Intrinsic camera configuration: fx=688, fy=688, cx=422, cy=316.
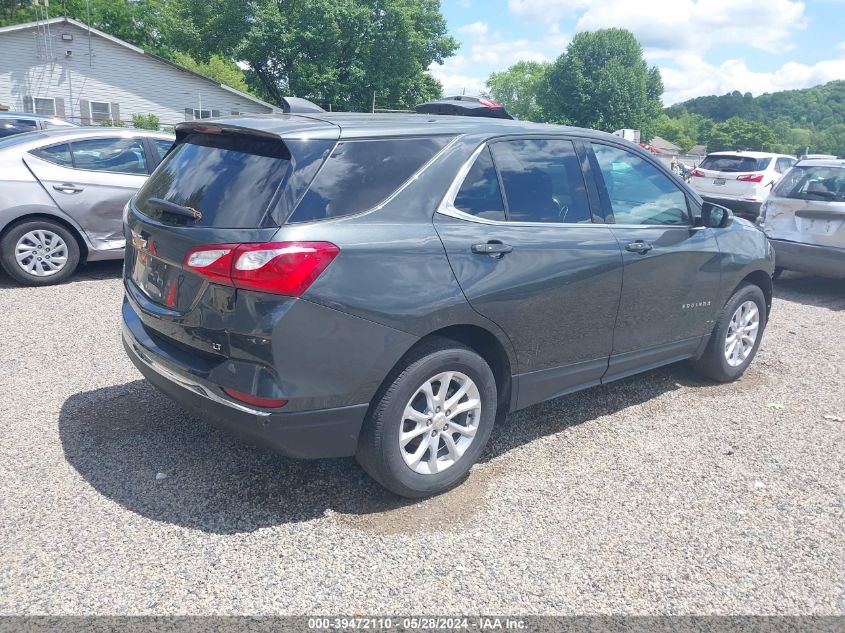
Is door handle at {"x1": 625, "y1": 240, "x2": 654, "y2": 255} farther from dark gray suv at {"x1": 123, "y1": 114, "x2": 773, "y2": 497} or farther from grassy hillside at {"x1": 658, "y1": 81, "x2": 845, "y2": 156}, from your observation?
grassy hillside at {"x1": 658, "y1": 81, "x2": 845, "y2": 156}

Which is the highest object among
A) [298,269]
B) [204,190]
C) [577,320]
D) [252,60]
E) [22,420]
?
[252,60]

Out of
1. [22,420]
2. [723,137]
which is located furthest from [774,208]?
[723,137]

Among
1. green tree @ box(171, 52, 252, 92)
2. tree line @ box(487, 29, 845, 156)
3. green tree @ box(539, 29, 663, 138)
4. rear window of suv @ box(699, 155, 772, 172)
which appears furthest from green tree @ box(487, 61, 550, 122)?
rear window of suv @ box(699, 155, 772, 172)

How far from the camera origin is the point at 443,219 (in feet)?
10.6

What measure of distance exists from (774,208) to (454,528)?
754 centimetres

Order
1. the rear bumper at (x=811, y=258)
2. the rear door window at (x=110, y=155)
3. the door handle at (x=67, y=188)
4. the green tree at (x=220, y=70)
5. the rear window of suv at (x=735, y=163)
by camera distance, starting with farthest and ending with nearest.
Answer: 1. the green tree at (x=220, y=70)
2. the rear window of suv at (x=735, y=163)
3. the rear bumper at (x=811, y=258)
4. the rear door window at (x=110, y=155)
5. the door handle at (x=67, y=188)

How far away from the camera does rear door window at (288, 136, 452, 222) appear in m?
2.91

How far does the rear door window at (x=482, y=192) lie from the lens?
3363 millimetres

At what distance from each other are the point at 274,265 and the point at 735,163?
48.4 ft

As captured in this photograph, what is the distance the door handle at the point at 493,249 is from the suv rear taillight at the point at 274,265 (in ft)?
2.56

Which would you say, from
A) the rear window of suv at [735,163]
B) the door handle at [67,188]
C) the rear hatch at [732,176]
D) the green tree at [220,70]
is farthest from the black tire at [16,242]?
the green tree at [220,70]

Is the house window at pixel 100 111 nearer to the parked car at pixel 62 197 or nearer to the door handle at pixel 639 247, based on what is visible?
the parked car at pixel 62 197

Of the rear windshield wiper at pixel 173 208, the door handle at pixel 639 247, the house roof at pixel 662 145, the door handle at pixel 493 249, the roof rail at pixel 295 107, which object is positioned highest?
the roof rail at pixel 295 107

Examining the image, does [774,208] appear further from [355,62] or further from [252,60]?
[252,60]
